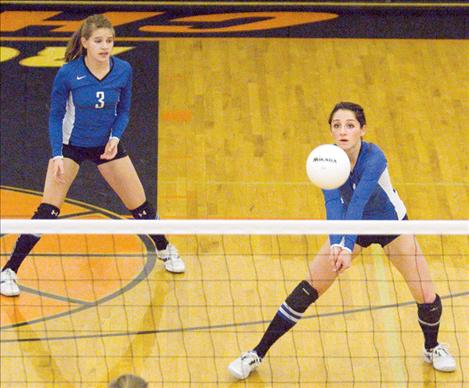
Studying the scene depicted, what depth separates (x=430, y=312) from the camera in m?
9.32

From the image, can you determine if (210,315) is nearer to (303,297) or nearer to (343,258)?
(303,297)

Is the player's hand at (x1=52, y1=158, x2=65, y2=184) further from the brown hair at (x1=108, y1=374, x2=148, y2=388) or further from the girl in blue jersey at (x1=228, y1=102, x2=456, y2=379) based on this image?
Answer: the brown hair at (x1=108, y1=374, x2=148, y2=388)

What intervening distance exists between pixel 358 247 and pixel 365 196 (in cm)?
54

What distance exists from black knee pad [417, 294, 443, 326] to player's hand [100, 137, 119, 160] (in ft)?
8.84

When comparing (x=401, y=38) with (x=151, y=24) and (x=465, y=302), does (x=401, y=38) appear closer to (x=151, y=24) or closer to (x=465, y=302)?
(x=151, y=24)

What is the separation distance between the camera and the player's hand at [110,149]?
1024 centimetres

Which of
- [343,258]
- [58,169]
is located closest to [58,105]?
[58,169]

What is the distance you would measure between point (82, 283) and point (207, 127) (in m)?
3.43

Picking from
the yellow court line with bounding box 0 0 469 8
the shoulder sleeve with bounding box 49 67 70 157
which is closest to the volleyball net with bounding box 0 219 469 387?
the shoulder sleeve with bounding box 49 67 70 157

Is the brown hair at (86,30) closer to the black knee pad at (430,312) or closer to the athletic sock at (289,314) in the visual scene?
the athletic sock at (289,314)

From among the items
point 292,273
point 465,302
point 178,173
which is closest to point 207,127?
point 178,173

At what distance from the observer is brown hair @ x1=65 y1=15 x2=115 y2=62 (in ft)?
32.1

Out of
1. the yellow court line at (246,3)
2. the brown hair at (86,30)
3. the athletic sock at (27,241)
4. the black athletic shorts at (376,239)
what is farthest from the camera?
the yellow court line at (246,3)

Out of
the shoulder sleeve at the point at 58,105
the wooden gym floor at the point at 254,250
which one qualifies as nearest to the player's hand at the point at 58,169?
the shoulder sleeve at the point at 58,105
